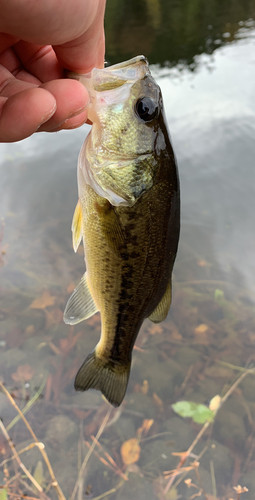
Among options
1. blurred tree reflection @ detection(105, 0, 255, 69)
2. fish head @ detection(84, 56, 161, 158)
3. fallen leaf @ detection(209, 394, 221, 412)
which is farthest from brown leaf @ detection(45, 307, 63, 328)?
blurred tree reflection @ detection(105, 0, 255, 69)

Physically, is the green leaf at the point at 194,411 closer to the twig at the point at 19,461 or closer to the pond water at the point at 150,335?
the pond water at the point at 150,335

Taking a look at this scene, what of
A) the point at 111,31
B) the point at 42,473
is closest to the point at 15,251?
the point at 42,473

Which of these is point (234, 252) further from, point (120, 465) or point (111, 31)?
point (111, 31)

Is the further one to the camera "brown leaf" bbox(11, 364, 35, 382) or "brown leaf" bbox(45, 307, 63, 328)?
"brown leaf" bbox(45, 307, 63, 328)

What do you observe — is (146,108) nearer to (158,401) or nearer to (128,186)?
(128,186)

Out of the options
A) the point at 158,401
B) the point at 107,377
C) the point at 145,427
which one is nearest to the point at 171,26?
the point at 158,401

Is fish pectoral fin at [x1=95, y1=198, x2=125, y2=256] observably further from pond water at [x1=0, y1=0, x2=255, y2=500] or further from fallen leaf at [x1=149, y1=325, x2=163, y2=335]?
fallen leaf at [x1=149, y1=325, x2=163, y2=335]

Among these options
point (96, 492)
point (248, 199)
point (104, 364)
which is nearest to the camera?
point (104, 364)
